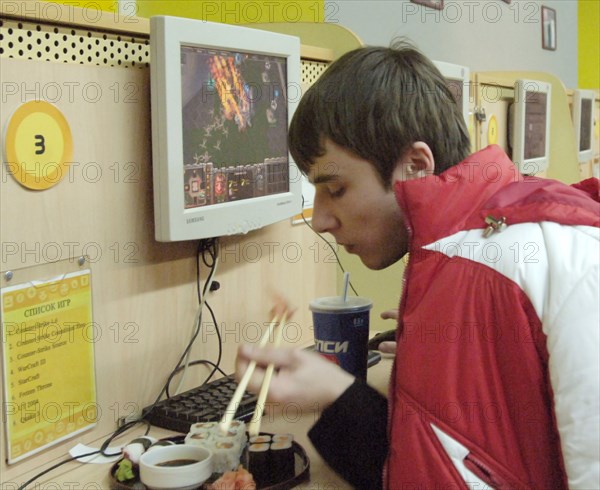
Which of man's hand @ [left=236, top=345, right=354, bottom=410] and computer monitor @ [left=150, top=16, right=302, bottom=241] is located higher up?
computer monitor @ [left=150, top=16, right=302, bottom=241]

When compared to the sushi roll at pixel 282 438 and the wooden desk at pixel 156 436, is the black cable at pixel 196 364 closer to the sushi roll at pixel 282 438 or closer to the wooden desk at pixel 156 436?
the wooden desk at pixel 156 436

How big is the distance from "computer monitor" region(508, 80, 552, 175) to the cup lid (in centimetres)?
171

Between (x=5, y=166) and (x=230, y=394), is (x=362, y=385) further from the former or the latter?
(x=5, y=166)

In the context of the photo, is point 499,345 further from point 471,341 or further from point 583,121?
point 583,121

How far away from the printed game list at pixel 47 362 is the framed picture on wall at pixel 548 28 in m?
4.68

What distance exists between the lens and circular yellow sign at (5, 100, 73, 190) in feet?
3.31

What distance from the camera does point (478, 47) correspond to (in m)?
4.04

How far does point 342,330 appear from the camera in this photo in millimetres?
1304

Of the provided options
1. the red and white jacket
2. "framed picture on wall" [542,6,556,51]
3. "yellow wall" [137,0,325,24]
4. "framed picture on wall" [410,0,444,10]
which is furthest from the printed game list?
"framed picture on wall" [542,6,556,51]

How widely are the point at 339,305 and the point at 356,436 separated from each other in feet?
1.13

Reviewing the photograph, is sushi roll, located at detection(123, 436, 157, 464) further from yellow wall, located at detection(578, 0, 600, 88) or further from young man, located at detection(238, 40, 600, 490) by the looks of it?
yellow wall, located at detection(578, 0, 600, 88)

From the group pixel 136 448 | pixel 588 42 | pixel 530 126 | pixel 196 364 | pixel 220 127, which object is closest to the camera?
pixel 136 448

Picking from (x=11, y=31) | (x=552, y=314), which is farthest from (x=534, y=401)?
(x=11, y=31)

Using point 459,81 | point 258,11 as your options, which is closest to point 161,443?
point 459,81
